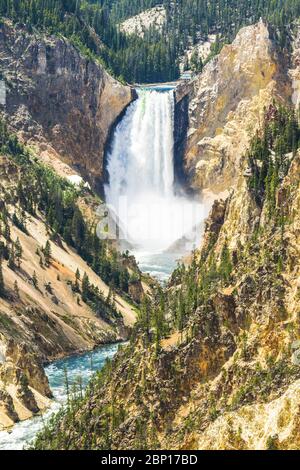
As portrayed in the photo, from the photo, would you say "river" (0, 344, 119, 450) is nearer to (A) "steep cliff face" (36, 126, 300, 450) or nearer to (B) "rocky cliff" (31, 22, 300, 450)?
→ (B) "rocky cliff" (31, 22, 300, 450)

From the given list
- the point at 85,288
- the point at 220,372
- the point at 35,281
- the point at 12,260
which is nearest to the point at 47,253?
the point at 85,288

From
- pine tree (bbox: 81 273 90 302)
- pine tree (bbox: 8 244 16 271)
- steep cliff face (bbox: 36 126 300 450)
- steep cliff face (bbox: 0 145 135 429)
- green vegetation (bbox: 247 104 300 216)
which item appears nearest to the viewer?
steep cliff face (bbox: 36 126 300 450)

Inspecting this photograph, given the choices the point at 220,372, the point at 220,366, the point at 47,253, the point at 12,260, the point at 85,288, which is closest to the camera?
the point at 220,372

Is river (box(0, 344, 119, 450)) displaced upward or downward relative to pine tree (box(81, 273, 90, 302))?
downward

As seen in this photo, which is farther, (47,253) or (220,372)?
(47,253)

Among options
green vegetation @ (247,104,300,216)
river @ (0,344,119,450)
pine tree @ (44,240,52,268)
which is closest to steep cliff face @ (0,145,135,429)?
pine tree @ (44,240,52,268)

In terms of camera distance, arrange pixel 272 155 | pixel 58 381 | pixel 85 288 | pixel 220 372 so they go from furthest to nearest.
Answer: pixel 85 288, pixel 58 381, pixel 272 155, pixel 220 372

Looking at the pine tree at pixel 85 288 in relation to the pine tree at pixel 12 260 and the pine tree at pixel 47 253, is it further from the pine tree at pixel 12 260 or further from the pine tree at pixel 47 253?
the pine tree at pixel 12 260

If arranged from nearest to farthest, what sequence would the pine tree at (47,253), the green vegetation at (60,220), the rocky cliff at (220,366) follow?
the rocky cliff at (220,366), the pine tree at (47,253), the green vegetation at (60,220)

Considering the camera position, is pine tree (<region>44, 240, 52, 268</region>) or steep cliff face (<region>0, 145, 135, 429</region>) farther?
pine tree (<region>44, 240, 52, 268</region>)

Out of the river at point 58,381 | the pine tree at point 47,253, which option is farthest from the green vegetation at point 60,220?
the river at point 58,381

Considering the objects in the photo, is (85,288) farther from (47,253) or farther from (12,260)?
(12,260)

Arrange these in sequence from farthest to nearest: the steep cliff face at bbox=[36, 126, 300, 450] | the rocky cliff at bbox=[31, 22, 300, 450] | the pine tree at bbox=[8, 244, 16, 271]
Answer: the pine tree at bbox=[8, 244, 16, 271] → the steep cliff face at bbox=[36, 126, 300, 450] → the rocky cliff at bbox=[31, 22, 300, 450]
